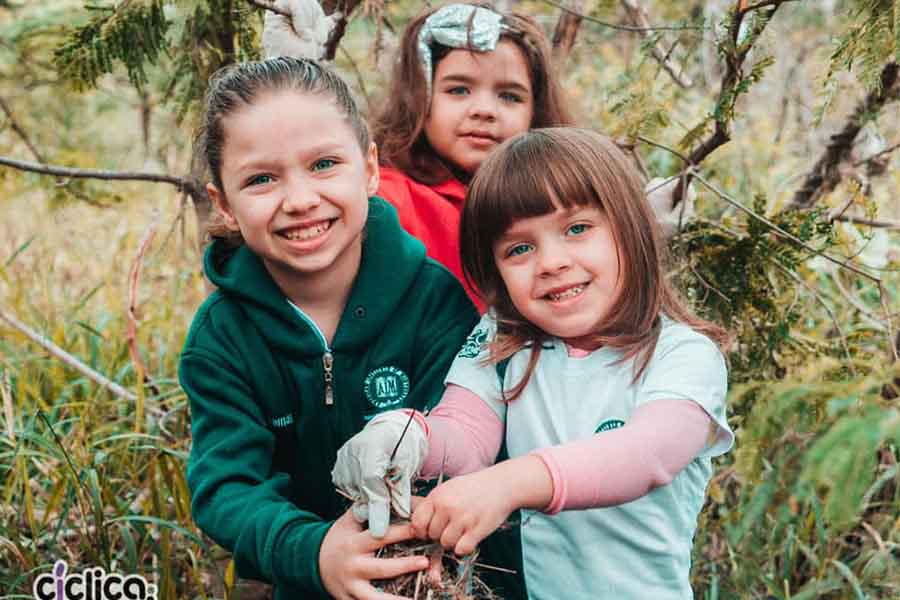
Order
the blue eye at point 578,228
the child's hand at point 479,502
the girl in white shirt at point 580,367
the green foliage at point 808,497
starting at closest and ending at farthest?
1. the green foliage at point 808,497
2. the child's hand at point 479,502
3. the girl in white shirt at point 580,367
4. the blue eye at point 578,228

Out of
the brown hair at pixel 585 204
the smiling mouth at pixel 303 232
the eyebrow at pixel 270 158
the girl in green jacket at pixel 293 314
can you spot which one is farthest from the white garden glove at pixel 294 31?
the brown hair at pixel 585 204

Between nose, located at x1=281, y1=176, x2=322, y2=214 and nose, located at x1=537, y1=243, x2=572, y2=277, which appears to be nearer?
nose, located at x1=537, y1=243, x2=572, y2=277

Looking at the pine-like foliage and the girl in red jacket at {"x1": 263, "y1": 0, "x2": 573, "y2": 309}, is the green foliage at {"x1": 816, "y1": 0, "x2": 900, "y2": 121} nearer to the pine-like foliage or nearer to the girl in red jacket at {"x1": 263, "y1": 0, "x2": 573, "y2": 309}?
the girl in red jacket at {"x1": 263, "y1": 0, "x2": 573, "y2": 309}

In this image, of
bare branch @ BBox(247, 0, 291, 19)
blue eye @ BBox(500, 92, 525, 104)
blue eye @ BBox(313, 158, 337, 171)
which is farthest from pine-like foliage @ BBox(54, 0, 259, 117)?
blue eye @ BBox(500, 92, 525, 104)

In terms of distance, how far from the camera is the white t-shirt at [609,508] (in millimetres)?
1863

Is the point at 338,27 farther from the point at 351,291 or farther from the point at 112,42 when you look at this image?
the point at 351,291

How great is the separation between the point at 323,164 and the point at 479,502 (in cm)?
90

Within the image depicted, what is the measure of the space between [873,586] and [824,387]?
1921 millimetres

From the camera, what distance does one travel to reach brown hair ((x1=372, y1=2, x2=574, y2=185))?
2.81 meters

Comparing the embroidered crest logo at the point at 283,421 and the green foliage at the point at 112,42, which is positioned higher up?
the green foliage at the point at 112,42

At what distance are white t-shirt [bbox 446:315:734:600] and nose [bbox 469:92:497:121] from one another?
98cm

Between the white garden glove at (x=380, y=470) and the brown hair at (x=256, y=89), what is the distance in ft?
2.60

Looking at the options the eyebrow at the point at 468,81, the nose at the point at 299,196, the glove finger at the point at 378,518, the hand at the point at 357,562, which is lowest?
the hand at the point at 357,562

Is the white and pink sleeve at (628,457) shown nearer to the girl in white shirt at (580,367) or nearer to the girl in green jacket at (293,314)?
the girl in white shirt at (580,367)
